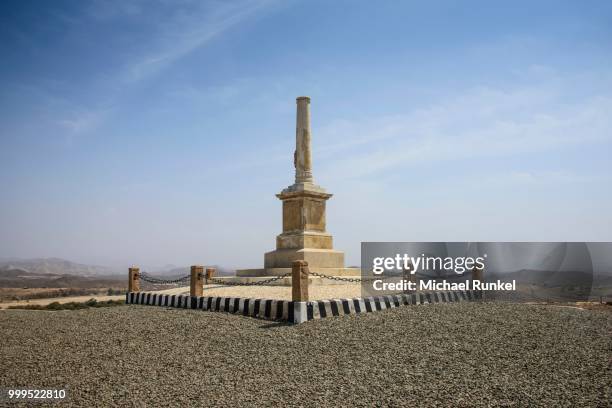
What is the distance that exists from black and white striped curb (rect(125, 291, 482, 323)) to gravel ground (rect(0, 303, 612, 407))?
0.42m

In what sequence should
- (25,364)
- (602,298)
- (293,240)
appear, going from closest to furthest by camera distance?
(25,364), (602,298), (293,240)

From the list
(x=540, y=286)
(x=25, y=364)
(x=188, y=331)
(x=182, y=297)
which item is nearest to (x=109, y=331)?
(x=188, y=331)

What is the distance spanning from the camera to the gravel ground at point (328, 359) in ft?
16.9

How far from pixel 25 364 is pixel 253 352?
10.7 ft

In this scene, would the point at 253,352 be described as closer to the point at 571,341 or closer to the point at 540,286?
the point at 571,341

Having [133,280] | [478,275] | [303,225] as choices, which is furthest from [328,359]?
[303,225]

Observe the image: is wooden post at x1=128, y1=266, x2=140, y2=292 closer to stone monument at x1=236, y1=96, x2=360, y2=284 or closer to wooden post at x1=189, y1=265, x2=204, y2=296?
wooden post at x1=189, y1=265, x2=204, y2=296

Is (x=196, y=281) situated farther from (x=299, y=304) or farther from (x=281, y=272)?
(x=281, y=272)

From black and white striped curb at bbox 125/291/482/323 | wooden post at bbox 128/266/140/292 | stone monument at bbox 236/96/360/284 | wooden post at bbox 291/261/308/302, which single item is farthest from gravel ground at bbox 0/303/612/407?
stone monument at bbox 236/96/360/284

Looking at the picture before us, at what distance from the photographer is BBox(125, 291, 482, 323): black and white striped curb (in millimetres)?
9250

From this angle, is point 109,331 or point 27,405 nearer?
point 27,405

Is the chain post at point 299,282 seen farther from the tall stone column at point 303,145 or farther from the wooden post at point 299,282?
the tall stone column at point 303,145

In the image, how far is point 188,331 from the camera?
8.52 m

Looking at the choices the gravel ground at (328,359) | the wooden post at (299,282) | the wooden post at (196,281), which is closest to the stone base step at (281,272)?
the wooden post at (196,281)
